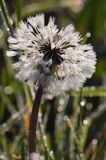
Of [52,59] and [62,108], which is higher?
[52,59]

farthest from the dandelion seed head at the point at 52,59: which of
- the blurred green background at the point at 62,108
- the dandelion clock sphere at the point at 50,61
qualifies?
the blurred green background at the point at 62,108

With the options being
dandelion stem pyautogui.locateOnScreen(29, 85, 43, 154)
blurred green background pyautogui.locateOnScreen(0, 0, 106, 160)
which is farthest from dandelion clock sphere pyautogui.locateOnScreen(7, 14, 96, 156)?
blurred green background pyautogui.locateOnScreen(0, 0, 106, 160)

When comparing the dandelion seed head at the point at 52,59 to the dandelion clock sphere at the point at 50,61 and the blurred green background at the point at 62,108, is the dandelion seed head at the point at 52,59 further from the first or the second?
A: the blurred green background at the point at 62,108

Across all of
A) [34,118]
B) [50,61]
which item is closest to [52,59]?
[50,61]

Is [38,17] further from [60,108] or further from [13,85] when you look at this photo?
[13,85]

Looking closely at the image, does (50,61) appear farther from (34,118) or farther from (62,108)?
(62,108)

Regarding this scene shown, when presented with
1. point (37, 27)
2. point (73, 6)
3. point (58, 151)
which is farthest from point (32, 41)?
point (73, 6)
